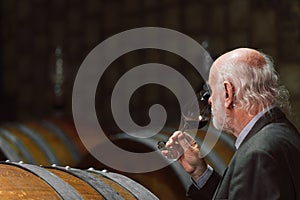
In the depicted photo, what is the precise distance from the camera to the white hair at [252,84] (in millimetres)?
1976

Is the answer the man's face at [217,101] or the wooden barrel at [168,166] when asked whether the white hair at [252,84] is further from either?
the wooden barrel at [168,166]

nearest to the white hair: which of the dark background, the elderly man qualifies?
the elderly man

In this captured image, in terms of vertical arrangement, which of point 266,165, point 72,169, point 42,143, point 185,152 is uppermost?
point 266,165

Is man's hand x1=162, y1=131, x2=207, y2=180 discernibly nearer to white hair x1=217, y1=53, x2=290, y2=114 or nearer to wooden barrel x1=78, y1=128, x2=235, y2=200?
white hair x1=217, y1=53, x2=290, y2=114

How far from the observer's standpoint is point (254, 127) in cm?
198

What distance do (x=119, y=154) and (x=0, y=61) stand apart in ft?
14.2

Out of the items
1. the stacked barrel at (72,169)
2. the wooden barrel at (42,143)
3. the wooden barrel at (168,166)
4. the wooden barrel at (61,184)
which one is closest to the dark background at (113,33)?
the wooden barrel at (42,143)

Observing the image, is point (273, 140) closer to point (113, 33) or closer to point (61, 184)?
point (61, 184)

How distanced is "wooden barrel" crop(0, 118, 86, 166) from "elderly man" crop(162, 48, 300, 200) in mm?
2192

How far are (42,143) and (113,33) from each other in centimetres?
248

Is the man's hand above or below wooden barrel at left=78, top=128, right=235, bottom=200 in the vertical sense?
above

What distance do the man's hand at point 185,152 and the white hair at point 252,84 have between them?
0.97ft

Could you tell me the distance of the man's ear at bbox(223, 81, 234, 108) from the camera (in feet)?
6.52

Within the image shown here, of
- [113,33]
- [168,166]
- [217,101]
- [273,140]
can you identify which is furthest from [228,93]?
[113,33]
